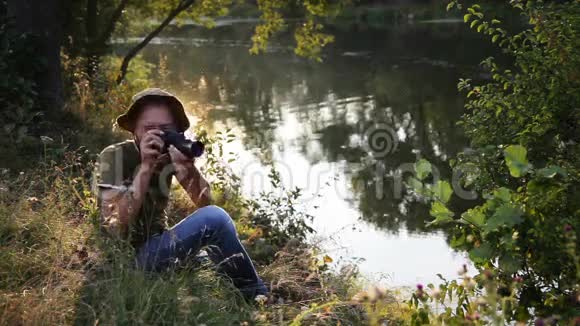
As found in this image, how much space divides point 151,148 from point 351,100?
11945 mm

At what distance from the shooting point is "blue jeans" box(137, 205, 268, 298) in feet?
11.1

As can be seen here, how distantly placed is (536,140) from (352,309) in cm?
120

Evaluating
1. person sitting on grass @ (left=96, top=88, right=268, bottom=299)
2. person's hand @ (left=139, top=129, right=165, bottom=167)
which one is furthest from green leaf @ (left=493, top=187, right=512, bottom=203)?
person's hand @ (left=139, top=129, right=165, bottom=167)

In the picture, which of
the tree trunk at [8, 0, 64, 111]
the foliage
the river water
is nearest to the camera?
the foliage

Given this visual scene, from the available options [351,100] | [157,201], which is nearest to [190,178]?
[157,201]

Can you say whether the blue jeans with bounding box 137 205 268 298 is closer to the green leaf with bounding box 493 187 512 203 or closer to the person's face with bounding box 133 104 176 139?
the person's face with bounding box 133 104 176 139

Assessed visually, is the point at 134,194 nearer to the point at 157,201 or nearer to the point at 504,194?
the point at 157,201

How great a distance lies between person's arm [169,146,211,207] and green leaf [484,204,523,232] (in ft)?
4.61

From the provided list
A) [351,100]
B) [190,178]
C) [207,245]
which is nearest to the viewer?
[207,245]

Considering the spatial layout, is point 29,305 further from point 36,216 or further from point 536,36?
point 536,36

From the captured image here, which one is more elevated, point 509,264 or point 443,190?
point 443,190

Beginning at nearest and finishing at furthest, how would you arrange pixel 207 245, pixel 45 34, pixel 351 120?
pixel 207 245 < pixel 45 34 < pixel 351 120

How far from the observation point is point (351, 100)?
14984mm

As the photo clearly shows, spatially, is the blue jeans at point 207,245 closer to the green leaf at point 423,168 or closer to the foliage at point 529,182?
the foliage at point 529,182
